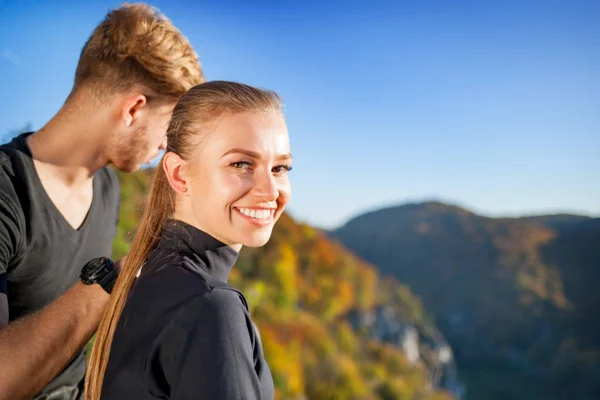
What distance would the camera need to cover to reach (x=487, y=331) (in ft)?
186

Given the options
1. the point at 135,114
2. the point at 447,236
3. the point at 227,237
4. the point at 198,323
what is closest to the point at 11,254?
the point at 135,114

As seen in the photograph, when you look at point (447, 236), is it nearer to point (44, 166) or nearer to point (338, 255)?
point (338, 255)

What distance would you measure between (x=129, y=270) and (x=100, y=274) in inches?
6.4

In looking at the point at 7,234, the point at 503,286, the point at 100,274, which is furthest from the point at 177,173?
the point at 503,286

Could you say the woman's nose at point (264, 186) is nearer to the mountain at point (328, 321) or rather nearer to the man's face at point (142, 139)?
the mountain at point (328, 321)

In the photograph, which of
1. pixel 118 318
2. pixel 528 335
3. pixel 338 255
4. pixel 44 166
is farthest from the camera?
pixel 528 335

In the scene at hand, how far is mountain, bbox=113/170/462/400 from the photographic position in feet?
46.0

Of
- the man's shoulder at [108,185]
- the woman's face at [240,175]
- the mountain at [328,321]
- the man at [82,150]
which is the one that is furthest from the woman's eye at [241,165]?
the man's shoulder at [108,185]

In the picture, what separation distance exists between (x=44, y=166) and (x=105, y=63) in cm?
38

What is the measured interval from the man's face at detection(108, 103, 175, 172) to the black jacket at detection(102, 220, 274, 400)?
792mm

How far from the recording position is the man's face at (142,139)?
5.65ft

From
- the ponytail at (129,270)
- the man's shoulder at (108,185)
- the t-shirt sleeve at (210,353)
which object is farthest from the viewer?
the man's shoulder at (108,185)

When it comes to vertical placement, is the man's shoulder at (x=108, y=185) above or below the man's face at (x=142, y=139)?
below

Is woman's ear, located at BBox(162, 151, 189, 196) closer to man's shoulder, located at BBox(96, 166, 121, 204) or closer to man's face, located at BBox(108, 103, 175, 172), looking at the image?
man's face, located at BBox(108, 103, 175, 172)
